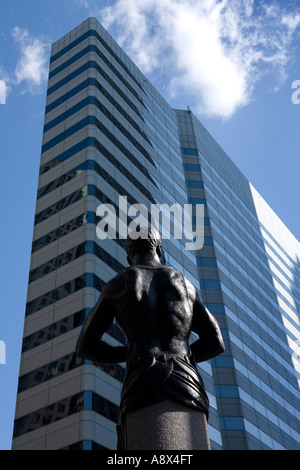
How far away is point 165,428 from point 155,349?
50cm

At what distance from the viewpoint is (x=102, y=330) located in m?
3.98

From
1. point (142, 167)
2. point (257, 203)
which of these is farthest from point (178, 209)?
point (257, 203)

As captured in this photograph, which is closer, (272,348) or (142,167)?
(142,167)

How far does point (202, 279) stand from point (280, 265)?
2536cm

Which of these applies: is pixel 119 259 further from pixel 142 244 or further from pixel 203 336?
pixel 203 336

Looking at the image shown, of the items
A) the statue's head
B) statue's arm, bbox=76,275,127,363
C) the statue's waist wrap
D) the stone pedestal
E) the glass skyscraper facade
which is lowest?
the stone pedestal

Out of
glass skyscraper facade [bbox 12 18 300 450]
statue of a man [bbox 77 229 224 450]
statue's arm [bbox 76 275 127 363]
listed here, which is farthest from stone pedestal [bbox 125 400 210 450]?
glass skyscraper facade [bbox 12 18 300 450]

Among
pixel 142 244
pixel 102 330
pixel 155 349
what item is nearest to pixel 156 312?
pixel 155 349

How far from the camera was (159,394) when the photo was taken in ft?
11.3

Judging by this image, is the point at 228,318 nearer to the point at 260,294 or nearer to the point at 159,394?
the point at 260,294

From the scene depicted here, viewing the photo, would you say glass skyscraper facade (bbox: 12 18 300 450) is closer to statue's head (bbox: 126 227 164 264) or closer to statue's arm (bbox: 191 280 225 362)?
statue's head (bbox: 126 227 164 264)

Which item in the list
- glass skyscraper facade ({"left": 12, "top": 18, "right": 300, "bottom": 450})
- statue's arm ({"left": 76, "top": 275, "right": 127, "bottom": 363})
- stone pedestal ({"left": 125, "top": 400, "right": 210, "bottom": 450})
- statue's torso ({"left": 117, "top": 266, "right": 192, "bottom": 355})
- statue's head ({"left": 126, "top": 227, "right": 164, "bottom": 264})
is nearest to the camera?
stone pedestal ({"left": 125, "top": 400, "right": 210, "bottom": 450})

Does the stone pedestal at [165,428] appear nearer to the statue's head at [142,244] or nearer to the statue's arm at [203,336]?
the statue's arm at [203,336]

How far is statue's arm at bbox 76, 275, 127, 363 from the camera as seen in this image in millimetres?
3885
